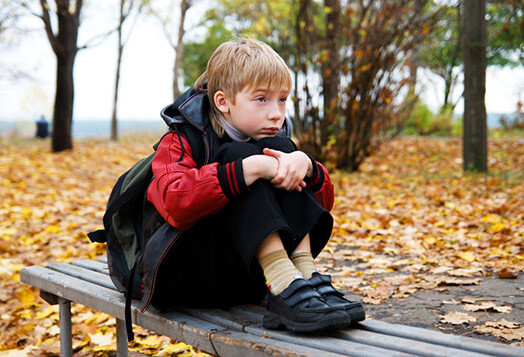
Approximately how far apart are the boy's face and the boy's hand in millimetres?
167

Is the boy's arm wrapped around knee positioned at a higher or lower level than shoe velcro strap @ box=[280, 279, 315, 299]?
higher

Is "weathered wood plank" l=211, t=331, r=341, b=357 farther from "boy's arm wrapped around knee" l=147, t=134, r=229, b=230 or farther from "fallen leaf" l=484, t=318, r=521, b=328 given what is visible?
"fallen leaf" l=484, t=318, r=521, b=328

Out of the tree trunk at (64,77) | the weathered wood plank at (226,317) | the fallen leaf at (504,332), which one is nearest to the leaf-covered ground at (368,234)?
the fallen leaf at (504,332)

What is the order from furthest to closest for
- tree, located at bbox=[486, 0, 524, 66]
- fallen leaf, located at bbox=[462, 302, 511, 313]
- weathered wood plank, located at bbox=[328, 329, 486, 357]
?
tree, located at bbox=[486, 0, 524, 66], fallen leaf, located at bbox=[462, 302, 511, 313], weathered wood plank, located at bbox=[328, 329, 486, 357]

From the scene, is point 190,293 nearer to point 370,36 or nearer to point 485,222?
point 485,222

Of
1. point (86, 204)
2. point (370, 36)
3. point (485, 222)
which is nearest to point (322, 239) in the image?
point (485, 222)

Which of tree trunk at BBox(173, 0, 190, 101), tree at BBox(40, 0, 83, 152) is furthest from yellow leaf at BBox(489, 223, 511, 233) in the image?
tree trunk at BBox(173, 0, 190, 101)

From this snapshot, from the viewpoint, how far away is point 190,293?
6.22ft

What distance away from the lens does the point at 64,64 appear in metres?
12.5

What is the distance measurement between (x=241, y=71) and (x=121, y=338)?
143cm

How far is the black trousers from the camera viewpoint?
1634 mm

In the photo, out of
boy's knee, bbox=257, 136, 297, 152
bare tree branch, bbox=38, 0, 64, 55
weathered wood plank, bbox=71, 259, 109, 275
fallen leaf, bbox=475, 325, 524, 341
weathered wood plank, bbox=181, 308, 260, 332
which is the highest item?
bare tree branch, bbox=38, 0, 64, 55

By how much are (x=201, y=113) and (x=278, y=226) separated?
52 cm

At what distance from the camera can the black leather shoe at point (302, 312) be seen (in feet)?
5.00
